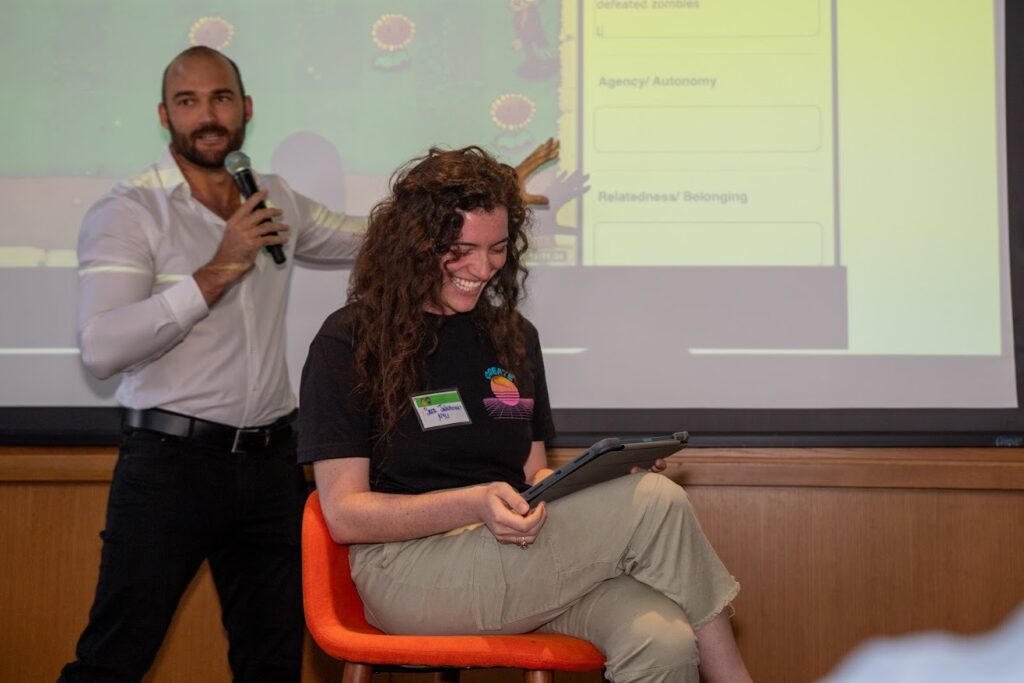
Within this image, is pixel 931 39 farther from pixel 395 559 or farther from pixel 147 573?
pixel 147 573

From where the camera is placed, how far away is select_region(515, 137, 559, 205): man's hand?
2811 millimetres

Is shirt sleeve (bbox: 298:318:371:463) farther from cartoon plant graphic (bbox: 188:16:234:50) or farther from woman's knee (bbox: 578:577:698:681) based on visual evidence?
cartoon plant graphic (bbox: 188:16:234:50)

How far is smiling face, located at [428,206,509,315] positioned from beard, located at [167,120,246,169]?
862 millimetres

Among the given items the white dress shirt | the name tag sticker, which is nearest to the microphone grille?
the white dress shirt

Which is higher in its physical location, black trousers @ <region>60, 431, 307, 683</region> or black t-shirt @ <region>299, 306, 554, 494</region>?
black t-shirt @ <region>299, 306, 554, 494</region>

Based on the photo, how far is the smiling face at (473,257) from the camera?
6.28ft

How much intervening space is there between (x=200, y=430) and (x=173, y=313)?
26 centimetres

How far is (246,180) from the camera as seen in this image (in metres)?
2.40

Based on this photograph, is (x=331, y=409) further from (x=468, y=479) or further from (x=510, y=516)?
(x=510, y=516)

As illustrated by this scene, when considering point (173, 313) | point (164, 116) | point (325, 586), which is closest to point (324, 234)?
point (164, 116)

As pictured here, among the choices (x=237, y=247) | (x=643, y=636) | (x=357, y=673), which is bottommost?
(x=357, y=673)

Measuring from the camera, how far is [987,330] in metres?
2.83

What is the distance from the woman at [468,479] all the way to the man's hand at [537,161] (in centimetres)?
76

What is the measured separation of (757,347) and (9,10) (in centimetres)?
220
